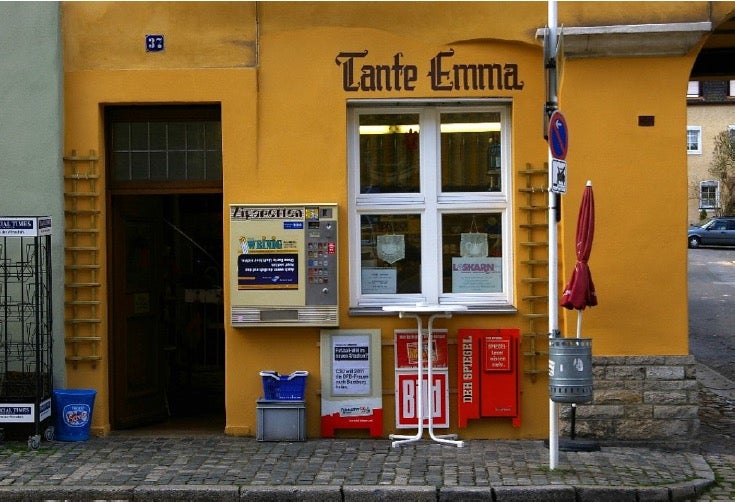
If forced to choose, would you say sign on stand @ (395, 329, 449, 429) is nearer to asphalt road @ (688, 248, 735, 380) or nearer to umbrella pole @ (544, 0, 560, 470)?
umbrella pole @ (544, 0, 560, 470)

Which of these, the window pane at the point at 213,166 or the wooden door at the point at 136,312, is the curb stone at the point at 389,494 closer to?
the wooden door at the point at 136,312

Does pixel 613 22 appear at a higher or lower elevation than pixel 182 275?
higher

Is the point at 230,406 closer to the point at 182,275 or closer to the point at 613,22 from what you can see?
the point at 182,275

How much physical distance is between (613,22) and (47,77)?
543 centimetres

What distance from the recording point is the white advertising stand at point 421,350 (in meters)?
9.20

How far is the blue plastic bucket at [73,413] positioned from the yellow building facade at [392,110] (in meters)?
0.29

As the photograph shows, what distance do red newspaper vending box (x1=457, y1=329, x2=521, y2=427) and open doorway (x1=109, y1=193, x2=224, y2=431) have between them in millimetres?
2773

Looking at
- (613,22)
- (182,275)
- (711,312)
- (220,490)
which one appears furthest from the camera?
(711,312)

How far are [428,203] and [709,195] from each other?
1652 inches

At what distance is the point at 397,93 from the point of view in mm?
9812

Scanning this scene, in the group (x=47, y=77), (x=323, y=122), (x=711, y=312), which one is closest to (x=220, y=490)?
(x=323, y=122)

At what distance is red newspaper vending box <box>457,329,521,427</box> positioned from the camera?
9.75 meters

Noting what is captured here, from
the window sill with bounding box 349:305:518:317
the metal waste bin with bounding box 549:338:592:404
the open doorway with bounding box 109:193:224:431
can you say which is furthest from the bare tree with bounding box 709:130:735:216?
the metal waste bin with bounding box 549:338:592:404

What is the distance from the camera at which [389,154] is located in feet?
33.3
